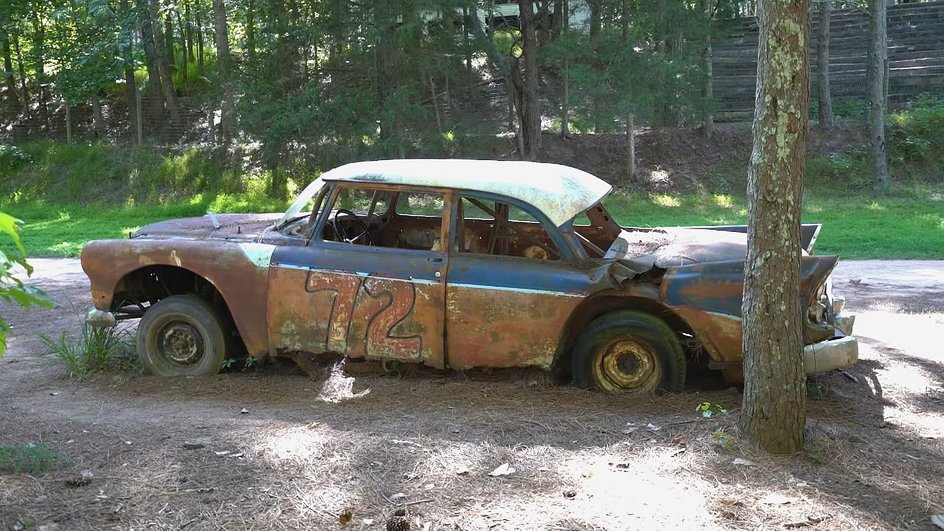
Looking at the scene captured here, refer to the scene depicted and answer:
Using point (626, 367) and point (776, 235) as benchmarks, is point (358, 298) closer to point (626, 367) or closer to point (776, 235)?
point (626, 367)

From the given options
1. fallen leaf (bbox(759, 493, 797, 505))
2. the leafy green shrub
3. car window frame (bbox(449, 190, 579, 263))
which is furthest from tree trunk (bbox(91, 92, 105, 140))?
fallen leaf (bbox(759, 493, 797, 505))

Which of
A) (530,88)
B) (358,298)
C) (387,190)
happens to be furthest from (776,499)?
(530,88)

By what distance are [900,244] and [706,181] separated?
7975mm

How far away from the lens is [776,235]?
15.7 feet

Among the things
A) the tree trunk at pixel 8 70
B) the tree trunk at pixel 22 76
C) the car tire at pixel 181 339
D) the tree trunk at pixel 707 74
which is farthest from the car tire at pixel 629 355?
the tree trunk at pixel 22 76

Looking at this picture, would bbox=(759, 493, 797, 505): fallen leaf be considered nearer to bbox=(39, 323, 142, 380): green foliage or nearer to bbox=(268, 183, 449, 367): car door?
bbox=(268, 183, 449, 367): car door

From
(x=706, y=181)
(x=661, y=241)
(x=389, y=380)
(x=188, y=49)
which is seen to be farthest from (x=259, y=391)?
(x=188, y=49)

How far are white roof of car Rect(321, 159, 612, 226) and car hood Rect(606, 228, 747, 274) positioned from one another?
1.61ft

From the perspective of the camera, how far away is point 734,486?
14.9 feet

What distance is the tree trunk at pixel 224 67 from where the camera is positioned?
21.0 metres

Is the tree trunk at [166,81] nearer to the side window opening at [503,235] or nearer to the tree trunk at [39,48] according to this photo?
the tree trunk at [39,48]

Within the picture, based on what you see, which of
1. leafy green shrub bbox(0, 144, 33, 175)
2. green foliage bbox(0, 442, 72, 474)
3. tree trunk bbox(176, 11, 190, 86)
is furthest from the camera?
tree trunk bbox(176, 11, 190, 86)

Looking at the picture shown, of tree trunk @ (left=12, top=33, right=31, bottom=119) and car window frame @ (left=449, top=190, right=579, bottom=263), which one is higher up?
tree trunk @ (left=12, top=33, right=31, bottom=119)

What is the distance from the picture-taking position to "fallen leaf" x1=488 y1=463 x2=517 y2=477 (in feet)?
15.6
